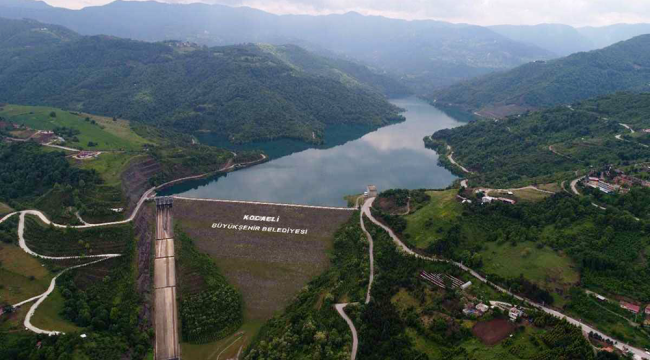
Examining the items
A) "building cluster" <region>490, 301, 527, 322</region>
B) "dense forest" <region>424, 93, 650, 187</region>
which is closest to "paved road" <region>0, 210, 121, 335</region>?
"building cluster" <region>490, 301, 527, 322</region>

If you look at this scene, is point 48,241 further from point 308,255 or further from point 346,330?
point 346,330

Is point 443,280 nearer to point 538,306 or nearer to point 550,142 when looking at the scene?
point 538,306

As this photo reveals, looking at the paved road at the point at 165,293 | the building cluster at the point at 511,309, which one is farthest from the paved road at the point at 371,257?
the paved road at the point at 165,293

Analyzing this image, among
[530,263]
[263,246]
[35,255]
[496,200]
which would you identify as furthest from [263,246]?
[530,263]

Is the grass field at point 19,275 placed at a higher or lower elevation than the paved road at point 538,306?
lower

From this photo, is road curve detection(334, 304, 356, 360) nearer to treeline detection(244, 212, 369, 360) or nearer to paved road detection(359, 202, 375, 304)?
treeline detection(244, 212, 369, 360)

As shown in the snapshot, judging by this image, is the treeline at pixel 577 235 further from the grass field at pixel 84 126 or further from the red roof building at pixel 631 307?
the grass field at pixel 84 126
